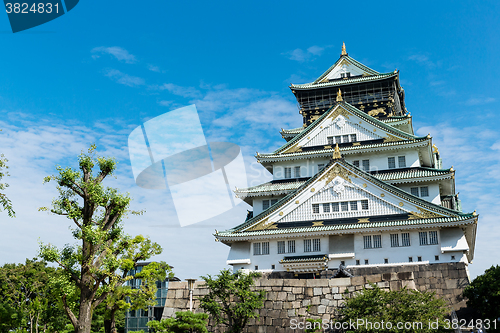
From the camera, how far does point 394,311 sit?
1812 centimetres

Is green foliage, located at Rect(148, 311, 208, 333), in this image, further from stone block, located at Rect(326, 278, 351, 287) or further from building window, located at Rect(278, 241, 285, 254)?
building window, located at Rect(278, 241, 285, 254)

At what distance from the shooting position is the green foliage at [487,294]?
20328 mm

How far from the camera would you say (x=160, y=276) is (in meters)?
27.1

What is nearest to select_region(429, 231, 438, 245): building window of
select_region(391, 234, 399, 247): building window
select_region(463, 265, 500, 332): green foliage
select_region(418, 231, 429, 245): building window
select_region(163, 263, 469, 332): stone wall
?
select_region(418, 231, 429, 245): building window

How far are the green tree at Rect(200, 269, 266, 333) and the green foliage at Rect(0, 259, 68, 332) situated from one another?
7.77 metres

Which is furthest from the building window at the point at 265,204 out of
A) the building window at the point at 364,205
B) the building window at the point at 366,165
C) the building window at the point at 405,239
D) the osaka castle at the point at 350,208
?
the building window at the point at 405,239

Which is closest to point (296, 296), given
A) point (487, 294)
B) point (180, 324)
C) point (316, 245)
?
point (180, 324)

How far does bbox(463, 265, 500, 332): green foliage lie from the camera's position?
20328mm

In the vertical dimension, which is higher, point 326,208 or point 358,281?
point 326,208

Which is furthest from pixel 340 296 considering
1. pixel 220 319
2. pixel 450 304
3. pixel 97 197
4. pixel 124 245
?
pixel 97 197

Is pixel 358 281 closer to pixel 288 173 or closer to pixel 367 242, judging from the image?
pixel 367 242

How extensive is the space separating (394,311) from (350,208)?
1555cm

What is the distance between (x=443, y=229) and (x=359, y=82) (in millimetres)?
20122

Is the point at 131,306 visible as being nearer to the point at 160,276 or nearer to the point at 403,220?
the point at 160,276
